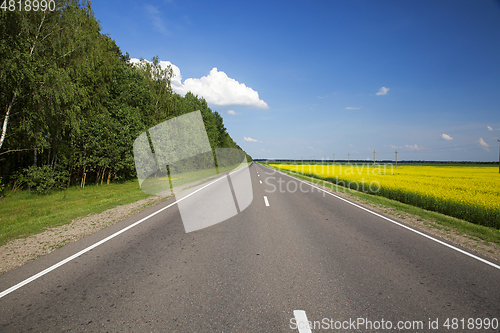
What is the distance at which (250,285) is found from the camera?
3283 millimetres

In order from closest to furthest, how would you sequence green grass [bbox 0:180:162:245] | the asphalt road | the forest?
1. the asphalt road
2. green grass [bbox 0:180:162:245]
3. the forest

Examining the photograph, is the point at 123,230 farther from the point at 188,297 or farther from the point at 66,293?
the point at 188,297

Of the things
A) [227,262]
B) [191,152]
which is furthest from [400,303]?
[191,152]

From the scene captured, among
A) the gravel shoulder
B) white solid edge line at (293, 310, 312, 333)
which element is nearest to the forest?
the gravel shoulder

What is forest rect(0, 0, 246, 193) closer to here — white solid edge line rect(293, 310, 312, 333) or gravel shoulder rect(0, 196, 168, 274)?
gravel shoulder rect(0, 196, 168, 274)

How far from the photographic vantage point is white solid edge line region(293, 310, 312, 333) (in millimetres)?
2390

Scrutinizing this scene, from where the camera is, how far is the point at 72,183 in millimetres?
17969

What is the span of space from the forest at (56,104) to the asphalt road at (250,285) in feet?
33.7

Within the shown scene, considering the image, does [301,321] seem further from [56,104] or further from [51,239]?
[56,104]

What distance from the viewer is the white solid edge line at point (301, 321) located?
7.84ft

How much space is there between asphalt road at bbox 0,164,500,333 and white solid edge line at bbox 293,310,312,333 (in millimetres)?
40

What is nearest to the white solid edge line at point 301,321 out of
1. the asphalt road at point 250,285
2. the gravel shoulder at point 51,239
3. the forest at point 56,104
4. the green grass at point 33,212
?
the asphalt road at point 250,285

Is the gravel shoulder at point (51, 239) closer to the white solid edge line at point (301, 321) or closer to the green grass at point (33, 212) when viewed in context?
the green grass at point (33, 212)

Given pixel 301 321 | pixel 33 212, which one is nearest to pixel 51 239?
pixel 33 212
